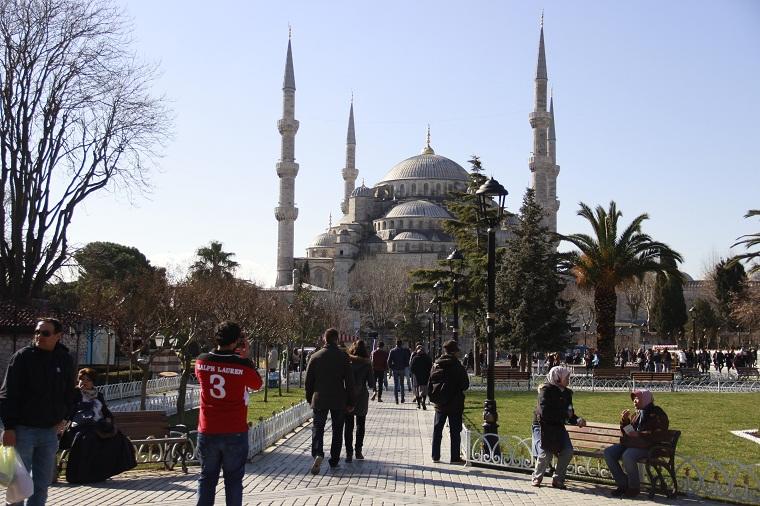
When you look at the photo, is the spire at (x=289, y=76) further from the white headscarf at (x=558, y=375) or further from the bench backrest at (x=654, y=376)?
the white headscarf at (x=558, y=375)

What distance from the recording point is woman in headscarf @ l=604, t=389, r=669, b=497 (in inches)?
307

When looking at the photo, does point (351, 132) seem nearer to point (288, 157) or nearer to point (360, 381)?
point (288, 157)

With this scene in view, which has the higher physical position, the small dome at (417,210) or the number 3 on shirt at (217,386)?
the small dome at (417,210)

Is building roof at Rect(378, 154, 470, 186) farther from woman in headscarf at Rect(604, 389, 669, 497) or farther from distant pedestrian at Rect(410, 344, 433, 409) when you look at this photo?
woman in headscarf at Rect(604, 389, 669, 497)

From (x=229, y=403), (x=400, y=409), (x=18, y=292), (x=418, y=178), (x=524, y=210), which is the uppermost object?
(x=418, y=178)

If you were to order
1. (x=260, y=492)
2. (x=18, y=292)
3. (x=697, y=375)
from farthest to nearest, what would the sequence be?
1. (x=697, y=375)
2. (x=18, y=292)
3. (x=260, y=492)

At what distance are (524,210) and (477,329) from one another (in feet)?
16.2

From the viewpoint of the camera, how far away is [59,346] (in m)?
6.20

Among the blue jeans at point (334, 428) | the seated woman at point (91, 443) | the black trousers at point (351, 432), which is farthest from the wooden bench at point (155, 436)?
the black trousers at point (351, 432)

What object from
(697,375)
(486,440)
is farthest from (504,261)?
(486,440)

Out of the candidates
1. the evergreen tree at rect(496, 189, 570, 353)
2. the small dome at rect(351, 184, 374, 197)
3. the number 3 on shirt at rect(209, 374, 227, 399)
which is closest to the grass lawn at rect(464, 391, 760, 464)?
the number 3 on shirt at rect(209, 374, 227, 399)

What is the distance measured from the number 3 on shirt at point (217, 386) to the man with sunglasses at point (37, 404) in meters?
1.11

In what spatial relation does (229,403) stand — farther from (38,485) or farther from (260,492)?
(260,492)

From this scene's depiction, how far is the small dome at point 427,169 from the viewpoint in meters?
96.9
